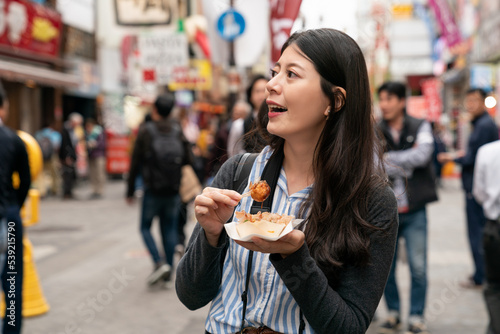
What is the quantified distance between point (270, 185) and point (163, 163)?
15.4 ft

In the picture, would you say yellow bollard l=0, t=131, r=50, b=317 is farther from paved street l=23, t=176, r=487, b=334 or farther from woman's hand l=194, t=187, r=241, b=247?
woman's hand l=194, t=187, r=241, b=247

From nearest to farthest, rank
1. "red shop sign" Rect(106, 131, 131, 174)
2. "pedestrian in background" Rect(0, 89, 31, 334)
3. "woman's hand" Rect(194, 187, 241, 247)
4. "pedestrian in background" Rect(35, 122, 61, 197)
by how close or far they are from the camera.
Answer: "woman's hand" Rect(194, 187, 241, 247) → "pedestrian in background" Rect(0, 89, 31, 334) → "pedestrian in background" Rect(35, 122, 61, 197) → "red shop sign" Rect(106, 131, 131, 174)

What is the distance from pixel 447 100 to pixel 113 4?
32534 mm

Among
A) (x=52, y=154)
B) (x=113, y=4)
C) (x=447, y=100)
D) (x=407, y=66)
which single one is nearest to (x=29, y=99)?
(x=52, y=154)

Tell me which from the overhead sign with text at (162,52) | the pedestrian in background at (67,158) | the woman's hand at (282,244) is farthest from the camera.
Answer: the pedestrian in background at (67,158)

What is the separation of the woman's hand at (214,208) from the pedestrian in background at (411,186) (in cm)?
314

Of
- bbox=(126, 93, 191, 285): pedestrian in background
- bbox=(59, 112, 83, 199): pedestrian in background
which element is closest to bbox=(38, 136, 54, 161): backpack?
bbox=(59, 112, 83, 199): pedestrian in background

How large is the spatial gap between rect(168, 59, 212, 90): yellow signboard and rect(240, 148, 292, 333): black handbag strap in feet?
37.8

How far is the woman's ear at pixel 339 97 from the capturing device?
6.16 feet

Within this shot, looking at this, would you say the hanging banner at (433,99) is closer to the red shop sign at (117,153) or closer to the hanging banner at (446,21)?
the hanging banner at (446,21)

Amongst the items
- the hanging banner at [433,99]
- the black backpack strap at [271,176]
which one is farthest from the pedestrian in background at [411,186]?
the hanging banner at [433,99]

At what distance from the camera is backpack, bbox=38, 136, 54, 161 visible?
577 inches

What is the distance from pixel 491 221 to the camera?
3758 millimetres

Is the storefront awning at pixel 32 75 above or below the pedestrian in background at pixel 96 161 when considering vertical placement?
above
